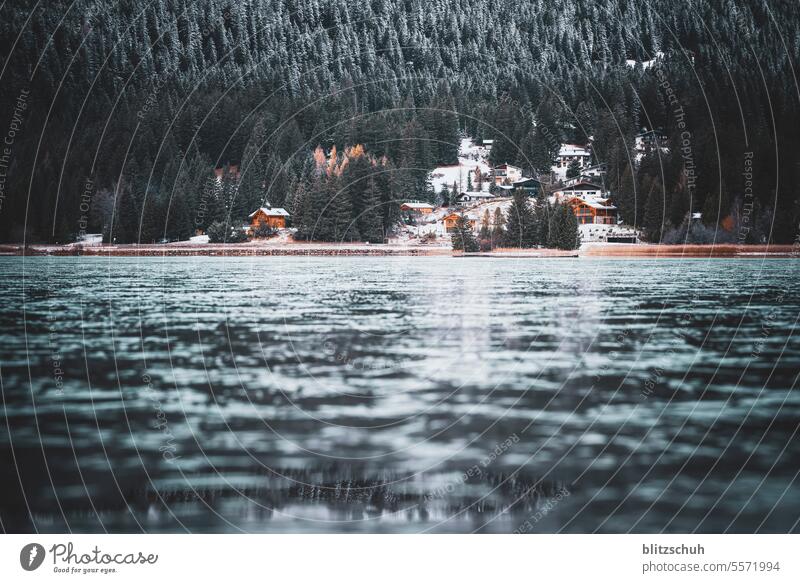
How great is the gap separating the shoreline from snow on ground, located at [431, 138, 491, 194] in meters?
32.2

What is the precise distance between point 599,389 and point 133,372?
7.84 meters

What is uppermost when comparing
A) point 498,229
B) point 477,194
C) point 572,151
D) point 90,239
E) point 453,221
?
point 572,151

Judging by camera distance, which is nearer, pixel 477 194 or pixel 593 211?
pixel 593 211

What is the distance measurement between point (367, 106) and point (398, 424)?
464ft

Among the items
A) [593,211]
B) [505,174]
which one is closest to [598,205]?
[593,211]

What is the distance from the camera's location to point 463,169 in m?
135

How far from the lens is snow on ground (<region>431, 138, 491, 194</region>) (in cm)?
12638

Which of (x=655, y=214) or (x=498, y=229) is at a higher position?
(x=655, y=214)

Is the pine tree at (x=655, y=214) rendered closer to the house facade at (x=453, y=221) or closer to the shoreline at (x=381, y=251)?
the shoreline at (x=381, y=251)

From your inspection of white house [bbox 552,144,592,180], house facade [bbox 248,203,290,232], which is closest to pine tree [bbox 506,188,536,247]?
house facade [bbox 248,203,290,232]

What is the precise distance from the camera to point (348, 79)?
140625mm

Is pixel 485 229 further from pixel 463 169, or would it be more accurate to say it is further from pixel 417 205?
pixel 463 169

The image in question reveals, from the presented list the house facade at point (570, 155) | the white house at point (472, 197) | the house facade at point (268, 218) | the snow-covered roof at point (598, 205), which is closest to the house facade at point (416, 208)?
the white house at point (472, 197)
